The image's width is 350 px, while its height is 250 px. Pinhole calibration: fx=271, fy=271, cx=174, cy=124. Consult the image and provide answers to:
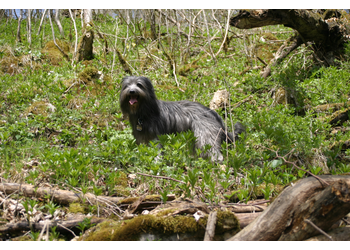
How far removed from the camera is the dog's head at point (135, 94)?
5.01 meters

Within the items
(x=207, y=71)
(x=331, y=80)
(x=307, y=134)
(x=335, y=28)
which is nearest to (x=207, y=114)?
(x=307, y=134)

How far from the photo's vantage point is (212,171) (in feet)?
12.2

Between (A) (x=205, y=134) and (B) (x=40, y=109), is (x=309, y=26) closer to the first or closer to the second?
(A) (x=205, y=134)

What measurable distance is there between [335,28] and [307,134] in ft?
14.2

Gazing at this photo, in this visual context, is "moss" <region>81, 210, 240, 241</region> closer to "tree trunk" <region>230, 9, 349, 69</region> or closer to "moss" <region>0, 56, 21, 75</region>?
"tree trunk" <region>230, 9, 349, 69</region>

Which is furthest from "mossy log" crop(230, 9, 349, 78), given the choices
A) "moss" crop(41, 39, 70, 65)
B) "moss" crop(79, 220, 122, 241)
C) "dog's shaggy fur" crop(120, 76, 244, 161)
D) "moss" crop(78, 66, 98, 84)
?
"moss" crop(41, 39, 70, 65)

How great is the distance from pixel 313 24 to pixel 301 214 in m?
6.13

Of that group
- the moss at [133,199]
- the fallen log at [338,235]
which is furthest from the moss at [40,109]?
the fallen log at [338,235]

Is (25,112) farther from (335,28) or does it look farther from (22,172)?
(335,28)

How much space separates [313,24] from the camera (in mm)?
6824

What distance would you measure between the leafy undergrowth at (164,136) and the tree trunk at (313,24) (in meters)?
0.49

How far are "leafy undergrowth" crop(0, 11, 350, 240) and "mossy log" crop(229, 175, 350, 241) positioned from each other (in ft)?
2.41

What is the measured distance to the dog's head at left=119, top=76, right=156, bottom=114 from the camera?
501cm

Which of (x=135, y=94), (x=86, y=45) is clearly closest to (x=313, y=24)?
(x=135, y=94)
